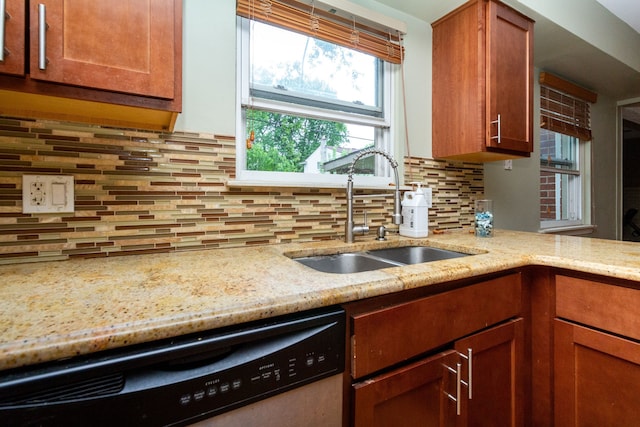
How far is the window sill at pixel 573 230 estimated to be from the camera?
254cm

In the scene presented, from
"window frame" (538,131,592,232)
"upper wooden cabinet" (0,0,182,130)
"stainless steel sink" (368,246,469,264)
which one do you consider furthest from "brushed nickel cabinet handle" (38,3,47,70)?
"window frame" (538,131,592,232)

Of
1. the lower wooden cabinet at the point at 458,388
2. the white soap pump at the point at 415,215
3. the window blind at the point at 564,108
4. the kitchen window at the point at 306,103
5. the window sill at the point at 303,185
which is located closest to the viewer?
the lower wooden cabinet at the point at 458,388

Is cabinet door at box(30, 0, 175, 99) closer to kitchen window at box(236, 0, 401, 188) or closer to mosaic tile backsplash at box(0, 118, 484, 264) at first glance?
mosaic tile backsplash at box(0, 118, 484, 264)

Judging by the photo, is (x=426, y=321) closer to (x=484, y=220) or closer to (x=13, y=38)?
(x=484, y=220)

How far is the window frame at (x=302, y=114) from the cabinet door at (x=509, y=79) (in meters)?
0.50

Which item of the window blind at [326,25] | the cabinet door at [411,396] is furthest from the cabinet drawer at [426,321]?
the window blind at [326,25]

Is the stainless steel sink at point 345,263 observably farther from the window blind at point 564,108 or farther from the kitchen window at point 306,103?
the window blind at point 564,108

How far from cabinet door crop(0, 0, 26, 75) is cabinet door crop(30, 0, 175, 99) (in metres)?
0.02

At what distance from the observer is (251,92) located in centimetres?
137

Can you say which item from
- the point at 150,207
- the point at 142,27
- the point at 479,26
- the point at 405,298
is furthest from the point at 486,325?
the point at 479,26

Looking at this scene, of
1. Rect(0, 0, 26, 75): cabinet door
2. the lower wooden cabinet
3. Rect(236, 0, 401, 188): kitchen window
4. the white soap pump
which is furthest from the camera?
the white soap pump

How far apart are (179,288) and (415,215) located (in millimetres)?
1191

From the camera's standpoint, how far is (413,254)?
146 centimetres

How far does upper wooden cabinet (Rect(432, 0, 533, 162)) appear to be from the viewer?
5.15ft
